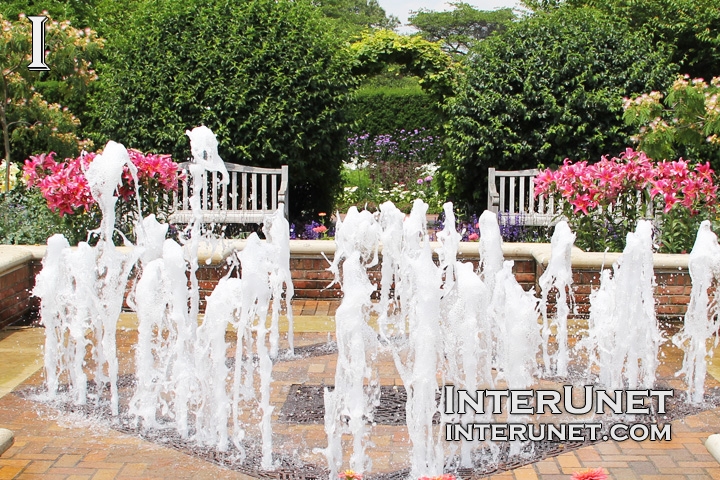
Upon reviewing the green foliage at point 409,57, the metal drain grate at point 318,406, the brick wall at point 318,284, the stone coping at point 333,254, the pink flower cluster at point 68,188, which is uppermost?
the green foliage at point 409,57

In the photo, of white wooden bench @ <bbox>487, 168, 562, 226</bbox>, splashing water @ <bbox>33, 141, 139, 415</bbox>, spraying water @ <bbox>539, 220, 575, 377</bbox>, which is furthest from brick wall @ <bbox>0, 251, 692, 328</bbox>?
white wooden bench @ <bbox>487, 168, 562, 226</bbox>

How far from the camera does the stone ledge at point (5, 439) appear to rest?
3695 millimetres

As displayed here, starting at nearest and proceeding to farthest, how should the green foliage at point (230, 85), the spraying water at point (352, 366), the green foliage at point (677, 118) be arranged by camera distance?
the spraying water at point (352, 366), the green foliage at point (677, 118), the green foliage at point (230, 85)

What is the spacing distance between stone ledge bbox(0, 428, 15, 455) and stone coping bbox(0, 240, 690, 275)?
2.39 m

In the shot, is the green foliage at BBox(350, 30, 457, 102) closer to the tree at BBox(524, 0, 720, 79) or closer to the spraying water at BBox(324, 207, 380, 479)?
the tree at BBox(524, 0, 720, 79)

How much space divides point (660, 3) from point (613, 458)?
12.7 meters

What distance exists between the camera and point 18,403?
4520 mm

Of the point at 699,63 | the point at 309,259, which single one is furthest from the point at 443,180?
the point at 699,63

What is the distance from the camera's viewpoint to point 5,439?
3.72 metres

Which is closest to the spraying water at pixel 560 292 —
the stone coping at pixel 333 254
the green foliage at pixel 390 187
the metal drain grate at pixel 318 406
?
the stone coping at pixel 333 254

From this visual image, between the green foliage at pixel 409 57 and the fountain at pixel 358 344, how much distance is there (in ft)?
23.6

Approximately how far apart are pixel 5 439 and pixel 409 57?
10117 millimetres

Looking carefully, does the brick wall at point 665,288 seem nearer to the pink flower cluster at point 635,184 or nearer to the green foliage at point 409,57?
the pink flower cluster at point 635,184

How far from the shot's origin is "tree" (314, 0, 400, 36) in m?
36.7
